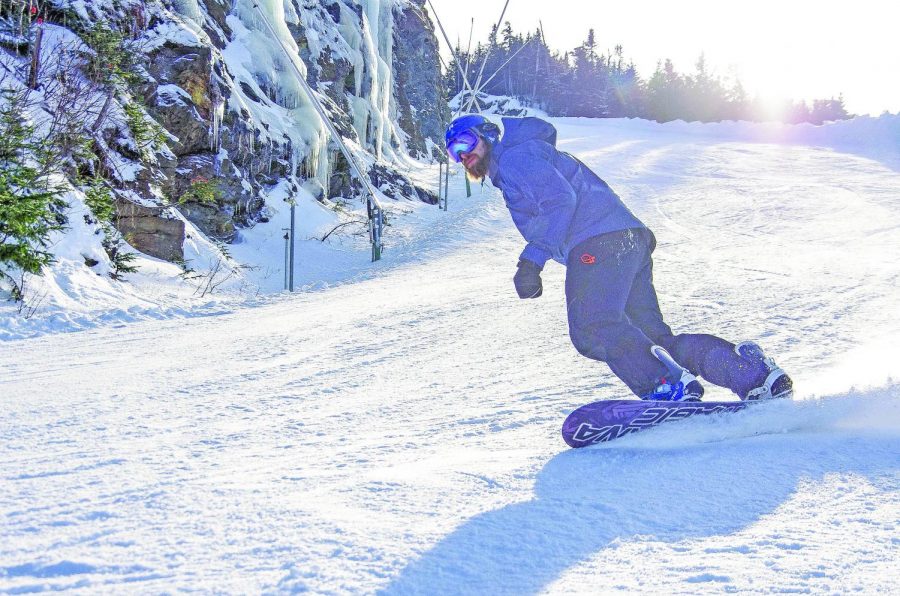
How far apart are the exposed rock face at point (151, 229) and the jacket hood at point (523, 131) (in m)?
7.72

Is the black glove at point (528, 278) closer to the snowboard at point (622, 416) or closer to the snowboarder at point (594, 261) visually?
the snowboarder at point (594, 261)

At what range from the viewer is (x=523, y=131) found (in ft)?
10.1

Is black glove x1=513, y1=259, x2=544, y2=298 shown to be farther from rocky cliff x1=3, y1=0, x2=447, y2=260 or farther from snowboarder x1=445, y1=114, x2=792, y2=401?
rocky cliff x1=3, y1=0, x2=447, y2=260

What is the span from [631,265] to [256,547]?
2.00 meters

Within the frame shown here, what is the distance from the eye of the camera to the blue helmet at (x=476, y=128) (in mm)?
3135

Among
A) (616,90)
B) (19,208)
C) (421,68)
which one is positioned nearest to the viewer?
(19,208)

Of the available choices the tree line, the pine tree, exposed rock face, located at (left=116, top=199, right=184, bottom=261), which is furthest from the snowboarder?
the tree line

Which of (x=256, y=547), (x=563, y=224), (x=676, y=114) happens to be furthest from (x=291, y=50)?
(x=676, y=114)

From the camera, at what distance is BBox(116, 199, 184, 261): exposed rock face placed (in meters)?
9.55

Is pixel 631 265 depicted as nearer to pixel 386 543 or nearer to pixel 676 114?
pixel 386 543

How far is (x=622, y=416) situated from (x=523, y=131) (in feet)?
4.39

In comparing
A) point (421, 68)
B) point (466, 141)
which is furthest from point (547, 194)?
point (421, 68)

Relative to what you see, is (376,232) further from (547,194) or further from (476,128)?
(547,194)

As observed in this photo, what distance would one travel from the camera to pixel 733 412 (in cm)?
257
